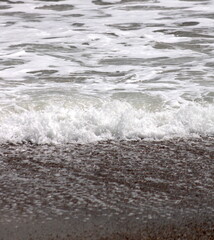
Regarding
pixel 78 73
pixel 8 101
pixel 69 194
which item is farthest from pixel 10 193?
pixel 78 73

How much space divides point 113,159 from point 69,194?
98cm

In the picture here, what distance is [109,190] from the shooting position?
14.8ft

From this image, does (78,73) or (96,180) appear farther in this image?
(78,73)

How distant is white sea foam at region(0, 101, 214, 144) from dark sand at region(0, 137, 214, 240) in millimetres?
213

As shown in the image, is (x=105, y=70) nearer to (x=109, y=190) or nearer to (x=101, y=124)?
(x=101, y=124)

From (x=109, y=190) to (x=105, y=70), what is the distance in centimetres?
471

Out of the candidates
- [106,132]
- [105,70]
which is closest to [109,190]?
[106,132]

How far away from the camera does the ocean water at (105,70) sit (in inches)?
243

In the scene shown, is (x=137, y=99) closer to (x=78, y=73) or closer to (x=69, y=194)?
(x=78, y=73)

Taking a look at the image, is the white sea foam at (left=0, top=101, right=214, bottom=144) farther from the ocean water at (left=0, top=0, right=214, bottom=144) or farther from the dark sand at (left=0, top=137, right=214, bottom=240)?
the dark sand at (left=0, top=137, right=214, bottom=240)

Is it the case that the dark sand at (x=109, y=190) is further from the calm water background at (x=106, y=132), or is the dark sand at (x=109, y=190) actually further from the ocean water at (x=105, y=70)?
the ocean water at (x=105, y=70)

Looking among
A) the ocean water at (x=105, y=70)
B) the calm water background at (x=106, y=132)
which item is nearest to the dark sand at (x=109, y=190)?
the calm water background at (x=106, y=132)

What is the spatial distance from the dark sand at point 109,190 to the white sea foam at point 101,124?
0.21 meters

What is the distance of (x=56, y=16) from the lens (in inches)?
544
